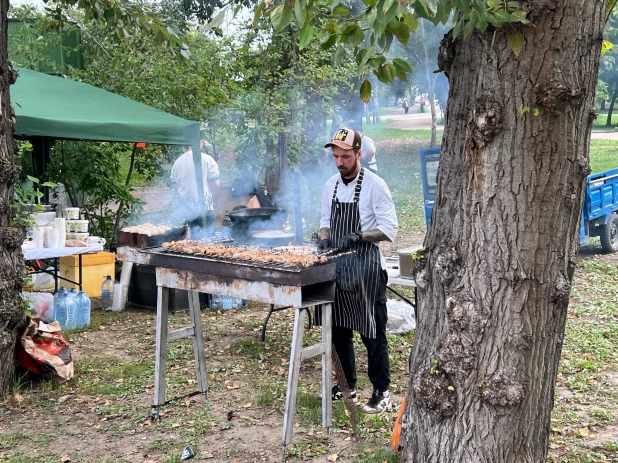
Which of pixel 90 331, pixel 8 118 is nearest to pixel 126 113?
pixel 90 331

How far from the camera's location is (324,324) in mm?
4844

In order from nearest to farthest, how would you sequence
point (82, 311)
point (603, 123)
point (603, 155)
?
point (82, 311), point (603, 155), point (603, 123)

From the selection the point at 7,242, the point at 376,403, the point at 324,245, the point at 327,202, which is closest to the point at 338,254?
the point at 324,245

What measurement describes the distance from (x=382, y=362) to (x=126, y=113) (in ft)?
18.7

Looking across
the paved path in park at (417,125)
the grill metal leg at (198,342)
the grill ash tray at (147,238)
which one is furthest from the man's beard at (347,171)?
the paved path in park at (417,125)

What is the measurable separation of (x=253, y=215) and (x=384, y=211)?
11.4ft

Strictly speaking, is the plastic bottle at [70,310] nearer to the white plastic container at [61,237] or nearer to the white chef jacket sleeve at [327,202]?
the white plastic container at [61,237]

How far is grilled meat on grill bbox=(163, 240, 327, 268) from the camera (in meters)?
4.61

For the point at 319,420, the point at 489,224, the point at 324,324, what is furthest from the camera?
the point at 319,420

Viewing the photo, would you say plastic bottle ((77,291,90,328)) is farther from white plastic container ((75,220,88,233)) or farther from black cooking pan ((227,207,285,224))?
black cooking pan ((227,207,285,224))

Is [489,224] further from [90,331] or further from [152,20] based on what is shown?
[90,331]

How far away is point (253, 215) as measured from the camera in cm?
842

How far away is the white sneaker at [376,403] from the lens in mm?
5312

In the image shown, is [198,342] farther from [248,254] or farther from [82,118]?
[82,118]
